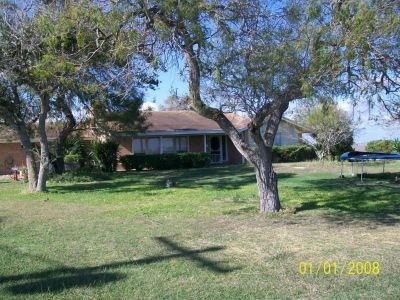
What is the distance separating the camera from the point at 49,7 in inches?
490

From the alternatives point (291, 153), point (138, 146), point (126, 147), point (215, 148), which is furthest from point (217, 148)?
point (126, 147)

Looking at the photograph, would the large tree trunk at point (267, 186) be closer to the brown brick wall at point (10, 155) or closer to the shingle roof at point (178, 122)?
the shingle roof at point (178, 122)

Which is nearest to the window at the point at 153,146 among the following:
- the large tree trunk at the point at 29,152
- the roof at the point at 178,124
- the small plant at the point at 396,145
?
the roof at the point at 178,124

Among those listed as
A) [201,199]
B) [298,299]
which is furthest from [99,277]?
[201,199]

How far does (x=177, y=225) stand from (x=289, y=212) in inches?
108

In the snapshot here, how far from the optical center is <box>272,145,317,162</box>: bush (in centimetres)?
3916

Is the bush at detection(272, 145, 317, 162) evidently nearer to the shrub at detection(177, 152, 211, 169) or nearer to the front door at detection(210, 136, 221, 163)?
the front door at detection(210, 136, 221, 163)

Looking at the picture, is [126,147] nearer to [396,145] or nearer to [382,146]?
[396,145]

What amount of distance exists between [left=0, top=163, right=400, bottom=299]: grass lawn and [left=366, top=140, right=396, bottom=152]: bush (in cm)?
2558

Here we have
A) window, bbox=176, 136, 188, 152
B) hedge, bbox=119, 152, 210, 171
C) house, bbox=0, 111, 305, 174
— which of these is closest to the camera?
hedge, bbox=119, 152, 210, 171

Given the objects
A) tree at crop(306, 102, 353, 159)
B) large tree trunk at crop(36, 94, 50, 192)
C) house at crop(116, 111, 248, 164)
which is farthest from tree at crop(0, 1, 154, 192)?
tree at crop(306, 102, 353, 159)

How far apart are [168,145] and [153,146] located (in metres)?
1.08

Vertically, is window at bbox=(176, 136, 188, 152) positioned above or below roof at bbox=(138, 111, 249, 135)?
below

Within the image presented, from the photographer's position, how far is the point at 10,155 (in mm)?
34844
